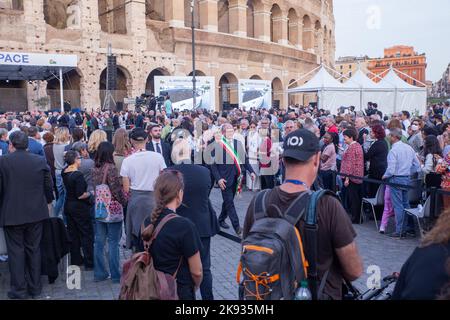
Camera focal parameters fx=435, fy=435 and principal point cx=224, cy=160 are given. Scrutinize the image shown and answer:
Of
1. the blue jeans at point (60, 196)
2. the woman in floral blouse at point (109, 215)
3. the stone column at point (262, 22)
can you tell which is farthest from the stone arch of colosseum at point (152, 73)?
the woman in floral blouse at point (109, 215)

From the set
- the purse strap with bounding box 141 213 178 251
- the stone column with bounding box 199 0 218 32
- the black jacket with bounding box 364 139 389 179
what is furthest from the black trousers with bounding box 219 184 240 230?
the stone column with bounding box 199 0 218 32

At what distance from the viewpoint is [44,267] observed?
227 inches

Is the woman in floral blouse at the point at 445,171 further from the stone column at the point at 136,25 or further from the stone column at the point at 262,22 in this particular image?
the stone column at the point at 262,22

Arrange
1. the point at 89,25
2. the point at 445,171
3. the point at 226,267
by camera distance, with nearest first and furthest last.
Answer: the point at 226,267 → the point at 445,171 → the point at 89,25

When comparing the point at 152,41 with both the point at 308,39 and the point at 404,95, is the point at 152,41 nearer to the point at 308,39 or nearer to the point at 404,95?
the point at 404,95

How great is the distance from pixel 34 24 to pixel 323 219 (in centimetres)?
2665

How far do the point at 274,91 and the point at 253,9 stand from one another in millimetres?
8143

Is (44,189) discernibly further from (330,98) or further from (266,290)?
(330,98)

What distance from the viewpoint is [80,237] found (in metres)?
6.34

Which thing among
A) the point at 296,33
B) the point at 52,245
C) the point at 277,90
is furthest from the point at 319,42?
the point at 52,245

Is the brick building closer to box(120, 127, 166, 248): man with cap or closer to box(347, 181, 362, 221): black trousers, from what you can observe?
box(347, 181, 362, 221): black trousers

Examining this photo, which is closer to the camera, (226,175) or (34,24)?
(226,175)

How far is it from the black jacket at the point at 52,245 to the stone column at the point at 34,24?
872 inches

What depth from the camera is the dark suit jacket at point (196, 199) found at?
477cm
